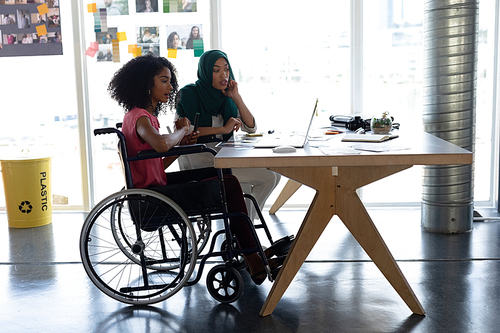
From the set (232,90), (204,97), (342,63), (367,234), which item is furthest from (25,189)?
(367,234)

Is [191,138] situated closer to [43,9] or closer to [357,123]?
[357,123]

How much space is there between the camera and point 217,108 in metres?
3.19

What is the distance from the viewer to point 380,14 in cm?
397

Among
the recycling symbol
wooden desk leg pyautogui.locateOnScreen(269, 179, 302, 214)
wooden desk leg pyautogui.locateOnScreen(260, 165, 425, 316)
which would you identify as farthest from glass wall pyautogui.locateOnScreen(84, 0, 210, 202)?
wooden desk leg pyautogui.locateOnScreen(260, 165, 425, 316)

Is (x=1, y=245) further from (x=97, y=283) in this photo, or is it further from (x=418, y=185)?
(x=418, y=185)

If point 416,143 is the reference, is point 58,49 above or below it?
above

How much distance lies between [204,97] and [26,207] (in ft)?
5.55

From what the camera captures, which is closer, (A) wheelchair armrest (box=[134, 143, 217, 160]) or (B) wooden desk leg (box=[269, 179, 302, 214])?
(A) wheelchair armrest (box=[134, 143, 217, 160])

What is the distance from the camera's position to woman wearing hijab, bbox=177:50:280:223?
3.08m

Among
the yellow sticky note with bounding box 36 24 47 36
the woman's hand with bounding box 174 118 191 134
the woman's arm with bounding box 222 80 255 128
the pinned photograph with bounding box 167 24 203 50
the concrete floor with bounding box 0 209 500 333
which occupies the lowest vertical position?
the concrete floor with bounding box 0 209 500 333

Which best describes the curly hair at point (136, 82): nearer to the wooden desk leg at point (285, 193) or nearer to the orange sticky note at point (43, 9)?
the wooden desk leg at point (285, 193)

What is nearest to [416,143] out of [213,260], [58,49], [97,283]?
[213,260]

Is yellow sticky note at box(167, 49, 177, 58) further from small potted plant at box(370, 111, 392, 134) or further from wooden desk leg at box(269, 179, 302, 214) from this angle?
small potted plant at box(370, 111, 392, 134)

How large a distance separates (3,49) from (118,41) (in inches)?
36.8
